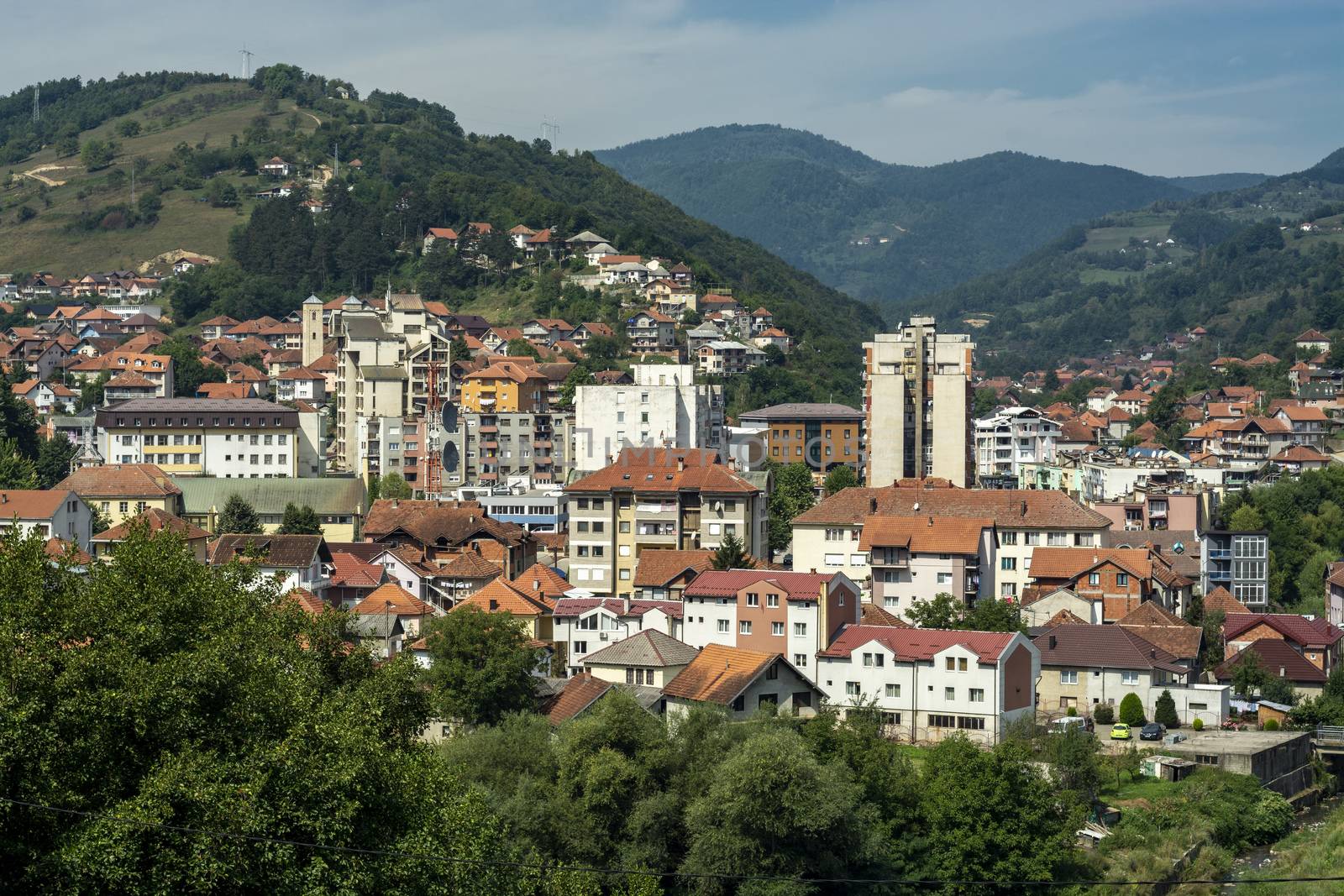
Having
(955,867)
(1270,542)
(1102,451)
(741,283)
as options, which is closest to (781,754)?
(955,867)

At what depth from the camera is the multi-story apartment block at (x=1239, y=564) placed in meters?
61.8

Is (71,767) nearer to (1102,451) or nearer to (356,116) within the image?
(1102,451)

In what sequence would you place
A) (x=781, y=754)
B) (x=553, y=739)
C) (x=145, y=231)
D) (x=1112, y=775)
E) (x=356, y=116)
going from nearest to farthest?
(x=781, y=754)
(x=553, y=739)
(x=1112, y=775)
(x=145, y=231)
(x=356, y=116)

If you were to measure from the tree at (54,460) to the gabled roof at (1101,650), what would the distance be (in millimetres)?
47818

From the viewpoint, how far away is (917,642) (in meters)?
40.5

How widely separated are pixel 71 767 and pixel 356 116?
154614 millimetres

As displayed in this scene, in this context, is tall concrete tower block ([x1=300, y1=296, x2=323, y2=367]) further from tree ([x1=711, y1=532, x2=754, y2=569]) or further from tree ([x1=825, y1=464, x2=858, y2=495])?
tree ([x1=711, y1=532, x2=754, y2=569])

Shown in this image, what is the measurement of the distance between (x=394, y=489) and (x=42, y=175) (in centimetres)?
10459

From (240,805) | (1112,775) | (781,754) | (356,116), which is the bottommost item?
(1112,775)

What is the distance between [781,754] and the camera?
30266mm

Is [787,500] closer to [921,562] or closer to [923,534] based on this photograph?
[923,534]

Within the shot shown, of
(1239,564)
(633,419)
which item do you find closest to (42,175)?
(633,419)

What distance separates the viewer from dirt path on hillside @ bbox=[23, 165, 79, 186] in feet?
522

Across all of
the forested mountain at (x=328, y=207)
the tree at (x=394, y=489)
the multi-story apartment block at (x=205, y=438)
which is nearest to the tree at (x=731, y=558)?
the tree at (x=394, y=489)
